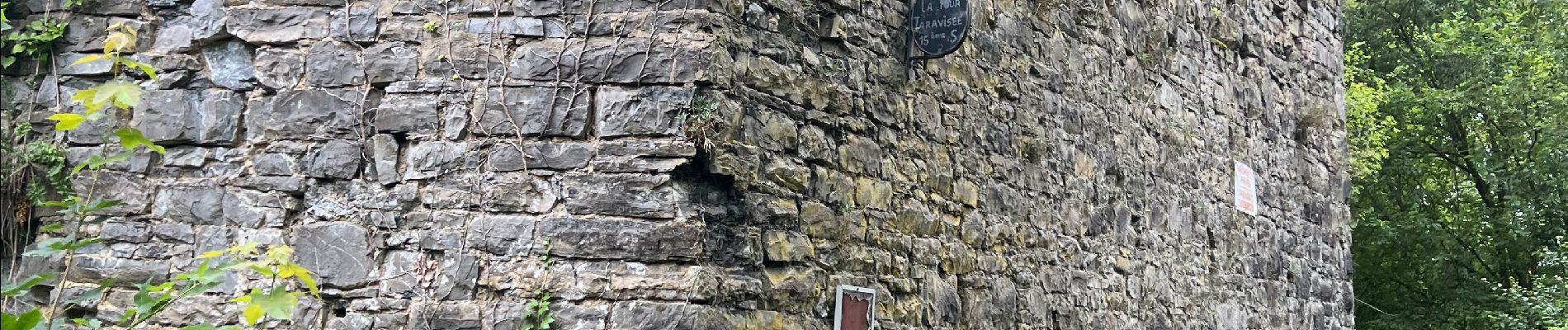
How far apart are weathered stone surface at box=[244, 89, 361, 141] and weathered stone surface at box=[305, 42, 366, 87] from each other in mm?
36

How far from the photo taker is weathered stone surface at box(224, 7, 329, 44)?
4.71 m

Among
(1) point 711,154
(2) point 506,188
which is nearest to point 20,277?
(2) point 506,188

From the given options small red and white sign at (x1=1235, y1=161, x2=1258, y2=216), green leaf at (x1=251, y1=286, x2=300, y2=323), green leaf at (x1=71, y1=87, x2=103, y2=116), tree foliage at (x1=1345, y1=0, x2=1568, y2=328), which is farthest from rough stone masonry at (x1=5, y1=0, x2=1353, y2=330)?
tree foliage at (x1=1345, y1=0, x2=1568, y2=328)

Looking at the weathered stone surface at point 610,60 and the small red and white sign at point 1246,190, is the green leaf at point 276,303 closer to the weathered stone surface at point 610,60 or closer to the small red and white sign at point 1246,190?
the weathered stone surface at point 610,60

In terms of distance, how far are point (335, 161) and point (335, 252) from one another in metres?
0.29

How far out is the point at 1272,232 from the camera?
8852 millimetres

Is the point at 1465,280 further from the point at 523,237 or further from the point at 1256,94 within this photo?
the point at 523,237

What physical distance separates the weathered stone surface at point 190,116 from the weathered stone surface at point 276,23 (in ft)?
0.67

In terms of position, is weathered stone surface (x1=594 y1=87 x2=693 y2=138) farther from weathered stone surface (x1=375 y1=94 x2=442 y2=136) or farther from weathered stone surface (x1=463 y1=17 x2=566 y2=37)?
weathered stone surface (x1=375 y1=94 x2=442 y2=136)

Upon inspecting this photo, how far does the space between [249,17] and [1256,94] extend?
19.8 ft

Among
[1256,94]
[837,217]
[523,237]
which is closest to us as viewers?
[523,237]

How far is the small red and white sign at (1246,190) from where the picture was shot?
852cm

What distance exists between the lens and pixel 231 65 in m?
4.77

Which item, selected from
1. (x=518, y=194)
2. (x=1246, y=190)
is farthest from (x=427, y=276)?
(x=1246, y=190)
